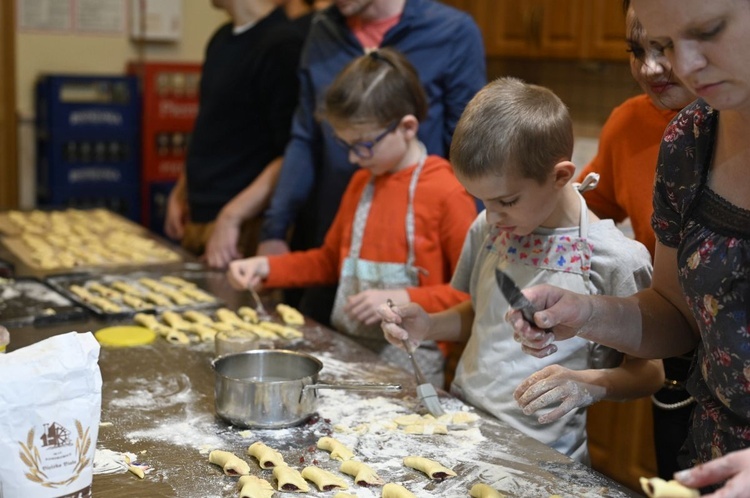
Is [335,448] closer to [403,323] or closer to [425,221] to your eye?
[403,323]

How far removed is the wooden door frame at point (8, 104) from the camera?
4406 millimetres

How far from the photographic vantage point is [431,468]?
4.25 ft

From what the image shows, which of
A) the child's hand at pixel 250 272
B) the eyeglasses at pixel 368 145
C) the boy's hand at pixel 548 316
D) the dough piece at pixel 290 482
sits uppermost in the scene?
the eyeglasses at pixel 368 145

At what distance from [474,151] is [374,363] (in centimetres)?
56

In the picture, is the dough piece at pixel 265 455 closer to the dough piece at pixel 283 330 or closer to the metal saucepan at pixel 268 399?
the metal saucepan at pixel 268 399

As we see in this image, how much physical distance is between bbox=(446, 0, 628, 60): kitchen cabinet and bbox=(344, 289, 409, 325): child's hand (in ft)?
5.59

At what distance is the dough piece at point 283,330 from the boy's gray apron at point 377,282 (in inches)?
5.7

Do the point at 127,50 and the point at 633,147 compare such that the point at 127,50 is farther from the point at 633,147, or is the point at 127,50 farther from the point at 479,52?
the point at 633,147

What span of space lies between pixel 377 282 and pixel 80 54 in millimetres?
3176

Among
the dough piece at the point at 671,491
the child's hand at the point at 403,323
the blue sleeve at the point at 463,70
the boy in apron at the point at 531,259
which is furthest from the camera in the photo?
the blue sleeve at the point at 463,70

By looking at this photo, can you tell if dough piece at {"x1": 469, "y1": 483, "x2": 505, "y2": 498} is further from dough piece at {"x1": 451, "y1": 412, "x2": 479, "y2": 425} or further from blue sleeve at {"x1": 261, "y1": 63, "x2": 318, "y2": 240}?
blue sleeve at {"x1": 261, "y1": 63, "x2": 318, "y2": 240}

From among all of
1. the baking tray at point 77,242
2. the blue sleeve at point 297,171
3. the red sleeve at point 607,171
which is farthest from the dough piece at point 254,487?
the baking tray at point 77,242

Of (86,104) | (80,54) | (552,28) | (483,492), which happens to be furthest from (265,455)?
(80,54)

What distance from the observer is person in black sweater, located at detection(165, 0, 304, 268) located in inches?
110
